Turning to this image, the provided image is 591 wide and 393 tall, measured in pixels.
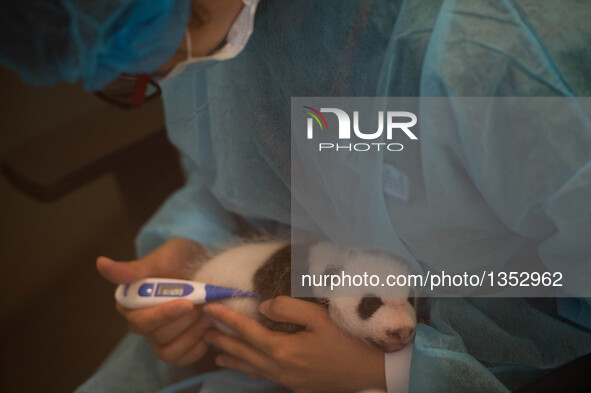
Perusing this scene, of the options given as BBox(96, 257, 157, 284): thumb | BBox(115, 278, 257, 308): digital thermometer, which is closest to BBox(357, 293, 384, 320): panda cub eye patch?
BBox(115, 278, 257, 308): digital thermometer

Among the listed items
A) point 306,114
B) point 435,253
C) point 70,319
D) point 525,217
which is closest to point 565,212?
point 525,217

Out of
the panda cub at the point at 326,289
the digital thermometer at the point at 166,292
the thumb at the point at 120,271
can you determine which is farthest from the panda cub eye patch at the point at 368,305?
the thumb at the point at 120,271

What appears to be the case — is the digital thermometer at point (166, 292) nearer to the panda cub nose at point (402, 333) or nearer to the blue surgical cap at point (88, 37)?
the panda cub nose at point (402, 333)

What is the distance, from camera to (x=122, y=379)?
0.74m

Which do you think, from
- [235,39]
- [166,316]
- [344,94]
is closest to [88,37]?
[235,39]

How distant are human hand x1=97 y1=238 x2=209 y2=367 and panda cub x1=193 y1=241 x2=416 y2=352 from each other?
0.04m

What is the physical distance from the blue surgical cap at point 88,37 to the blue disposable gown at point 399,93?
76 millimetres

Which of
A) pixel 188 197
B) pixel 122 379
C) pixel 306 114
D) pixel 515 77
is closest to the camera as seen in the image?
pixel 515 77

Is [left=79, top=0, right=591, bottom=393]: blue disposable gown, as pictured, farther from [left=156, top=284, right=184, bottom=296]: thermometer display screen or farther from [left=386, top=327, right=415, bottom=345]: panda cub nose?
[left=156, top=284, right=184, bottom=296]: thermometer display screen

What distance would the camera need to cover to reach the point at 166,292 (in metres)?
0.69

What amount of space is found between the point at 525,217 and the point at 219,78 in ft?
1.34

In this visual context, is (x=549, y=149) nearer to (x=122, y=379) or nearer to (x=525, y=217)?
(x=525, y=217)

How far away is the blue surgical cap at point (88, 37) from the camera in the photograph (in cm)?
44

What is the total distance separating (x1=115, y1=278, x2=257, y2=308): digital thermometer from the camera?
68 centimetres
